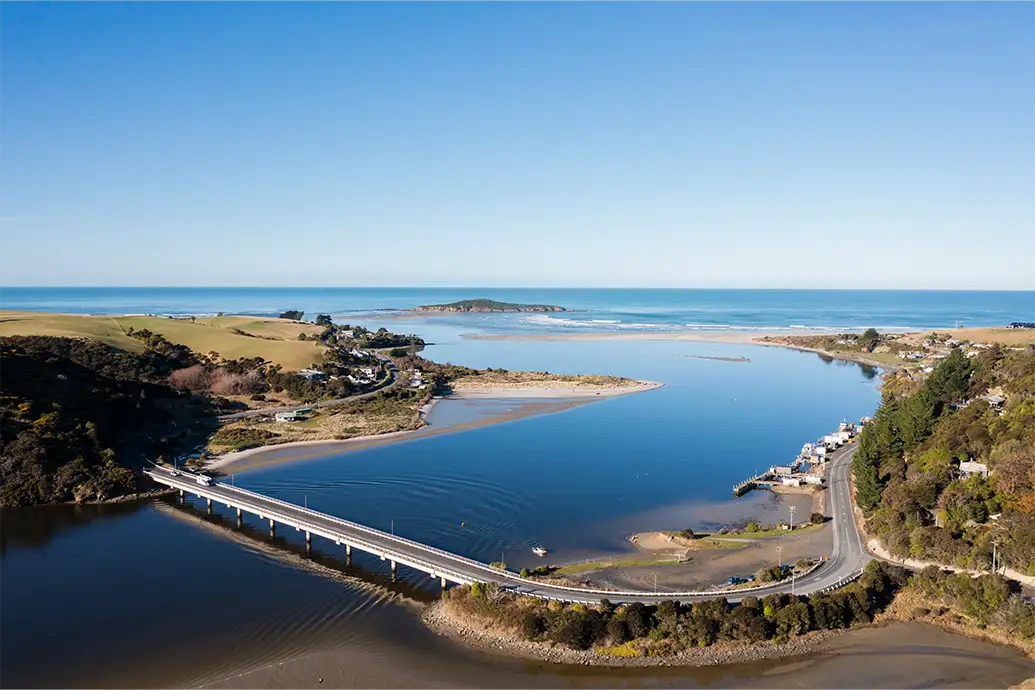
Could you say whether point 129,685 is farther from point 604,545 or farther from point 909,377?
point 909,377

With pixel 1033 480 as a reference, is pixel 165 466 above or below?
below

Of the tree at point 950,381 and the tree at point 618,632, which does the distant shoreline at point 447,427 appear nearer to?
the tree at point 618,632

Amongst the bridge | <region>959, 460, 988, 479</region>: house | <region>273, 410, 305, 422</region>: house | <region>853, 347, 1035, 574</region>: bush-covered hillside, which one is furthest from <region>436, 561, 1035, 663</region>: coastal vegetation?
<region>273, 410, 305, 422</region>: house

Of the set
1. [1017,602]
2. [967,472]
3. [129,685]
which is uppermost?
[967,472]

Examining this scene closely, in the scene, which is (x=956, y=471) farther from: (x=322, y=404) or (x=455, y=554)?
(x=322, y=404)

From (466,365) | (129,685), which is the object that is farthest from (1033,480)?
(466,365)

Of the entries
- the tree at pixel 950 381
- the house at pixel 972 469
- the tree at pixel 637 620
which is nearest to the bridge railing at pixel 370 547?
the tree at pixel 637 620

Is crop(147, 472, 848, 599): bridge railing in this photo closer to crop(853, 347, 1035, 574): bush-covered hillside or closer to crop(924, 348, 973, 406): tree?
crop(853, 347, 1035, 574): bush-covered hillside
